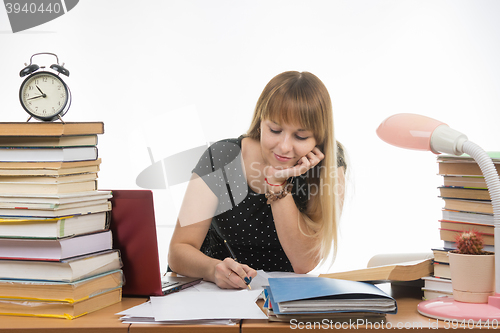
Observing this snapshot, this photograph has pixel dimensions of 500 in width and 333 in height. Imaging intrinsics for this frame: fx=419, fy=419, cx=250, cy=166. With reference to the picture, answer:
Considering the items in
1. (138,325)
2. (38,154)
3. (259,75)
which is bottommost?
(138,325)

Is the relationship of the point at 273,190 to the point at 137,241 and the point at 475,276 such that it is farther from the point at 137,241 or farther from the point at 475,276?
the point at 475,276

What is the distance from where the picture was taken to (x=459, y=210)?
898 mm

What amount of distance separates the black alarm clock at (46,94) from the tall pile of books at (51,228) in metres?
0.10

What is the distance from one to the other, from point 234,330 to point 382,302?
27cm

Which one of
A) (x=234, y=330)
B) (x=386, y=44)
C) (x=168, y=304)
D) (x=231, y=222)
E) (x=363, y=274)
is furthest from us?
(x=386, y=44)

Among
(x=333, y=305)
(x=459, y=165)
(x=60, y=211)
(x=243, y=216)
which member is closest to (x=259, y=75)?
(x=243, y=216)

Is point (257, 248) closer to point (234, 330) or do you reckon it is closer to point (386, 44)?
point (234, 330)

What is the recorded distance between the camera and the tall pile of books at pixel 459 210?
868mm

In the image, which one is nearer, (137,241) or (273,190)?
(137,241)

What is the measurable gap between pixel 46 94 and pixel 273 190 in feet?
2.47

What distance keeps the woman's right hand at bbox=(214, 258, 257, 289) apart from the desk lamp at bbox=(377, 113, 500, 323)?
15.1 inches

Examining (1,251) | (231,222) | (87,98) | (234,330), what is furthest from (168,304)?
(87,98)

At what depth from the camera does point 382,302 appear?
0.76m

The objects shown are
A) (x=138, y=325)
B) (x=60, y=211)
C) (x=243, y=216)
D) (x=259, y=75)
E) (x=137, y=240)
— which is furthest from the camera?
(x=259, y=75)
